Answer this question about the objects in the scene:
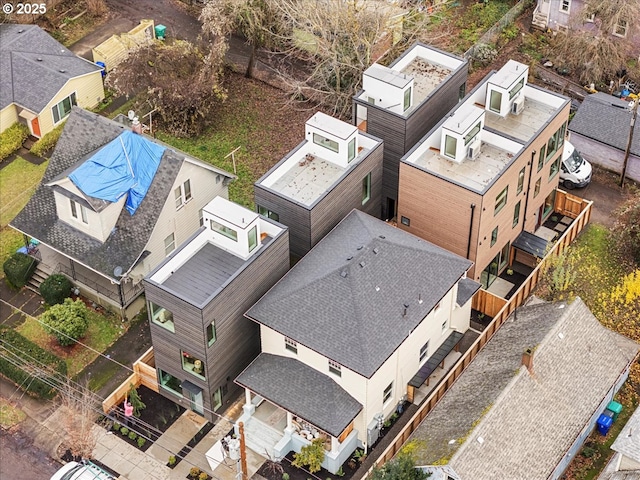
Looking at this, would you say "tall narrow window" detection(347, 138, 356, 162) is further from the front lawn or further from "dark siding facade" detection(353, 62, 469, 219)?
the front lawn

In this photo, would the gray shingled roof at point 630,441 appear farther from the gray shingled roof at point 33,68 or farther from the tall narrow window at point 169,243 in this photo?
the gray shingled roof at point 33,68

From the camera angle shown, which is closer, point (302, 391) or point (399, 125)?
point (302, 391)

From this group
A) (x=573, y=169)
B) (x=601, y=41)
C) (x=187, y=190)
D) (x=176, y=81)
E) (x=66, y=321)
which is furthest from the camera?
(x=601, y=41)

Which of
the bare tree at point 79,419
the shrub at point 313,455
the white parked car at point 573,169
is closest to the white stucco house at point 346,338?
the shrub at point 313,455

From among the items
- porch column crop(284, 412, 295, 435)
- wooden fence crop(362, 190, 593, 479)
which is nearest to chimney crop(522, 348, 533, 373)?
wooden fence crop(362, 190, 593, 479)

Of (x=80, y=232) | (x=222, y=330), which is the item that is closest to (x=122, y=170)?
(x=80, y=232)

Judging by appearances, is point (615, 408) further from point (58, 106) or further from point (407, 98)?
point (58, 106)
